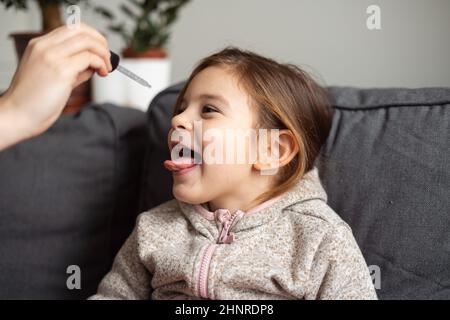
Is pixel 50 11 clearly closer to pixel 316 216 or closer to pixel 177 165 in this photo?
pixel 177 165

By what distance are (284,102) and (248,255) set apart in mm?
289

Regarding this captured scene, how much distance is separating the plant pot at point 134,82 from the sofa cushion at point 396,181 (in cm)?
80

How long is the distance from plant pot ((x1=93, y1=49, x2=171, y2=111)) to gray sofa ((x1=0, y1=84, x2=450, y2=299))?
464 mm

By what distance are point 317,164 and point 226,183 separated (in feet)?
0.68

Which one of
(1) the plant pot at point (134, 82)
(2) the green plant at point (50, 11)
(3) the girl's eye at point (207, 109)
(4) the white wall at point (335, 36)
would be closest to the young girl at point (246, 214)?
(3) the girl's eye at point (207, 109)

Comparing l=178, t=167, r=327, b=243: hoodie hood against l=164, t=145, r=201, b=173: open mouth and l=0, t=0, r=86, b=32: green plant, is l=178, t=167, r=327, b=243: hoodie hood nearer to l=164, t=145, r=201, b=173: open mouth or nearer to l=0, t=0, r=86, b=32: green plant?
l=164, t=145, r=201, b=173: open mouth

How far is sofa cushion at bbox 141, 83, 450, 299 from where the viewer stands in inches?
36.1

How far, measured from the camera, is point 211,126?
0.93m

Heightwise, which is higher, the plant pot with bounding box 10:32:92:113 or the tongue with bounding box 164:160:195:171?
the plant pot with bounding box 10:32:92:113

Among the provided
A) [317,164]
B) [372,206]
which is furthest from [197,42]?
[372,206]

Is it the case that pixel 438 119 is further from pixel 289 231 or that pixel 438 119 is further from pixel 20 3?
pixel 20 3

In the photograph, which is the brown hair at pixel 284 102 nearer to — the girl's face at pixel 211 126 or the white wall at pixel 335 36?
the girl's face at pixel 211 126

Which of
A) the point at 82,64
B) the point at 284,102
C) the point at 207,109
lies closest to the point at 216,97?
the point at 207,109

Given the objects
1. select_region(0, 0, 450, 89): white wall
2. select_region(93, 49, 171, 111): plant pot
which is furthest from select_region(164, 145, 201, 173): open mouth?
select_region(93, 49, 171, 111): plant pot
